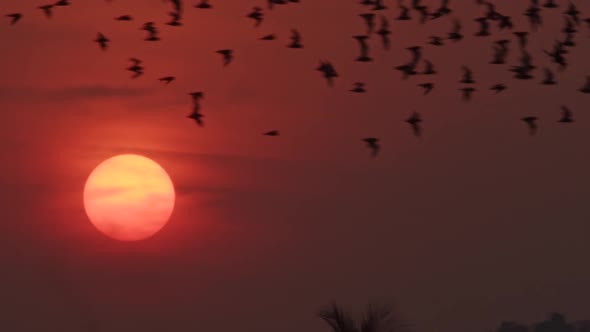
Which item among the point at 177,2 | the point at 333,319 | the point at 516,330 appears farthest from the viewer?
the point at 516,330

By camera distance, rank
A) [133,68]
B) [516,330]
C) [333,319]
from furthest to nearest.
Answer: [516,330], [333,319], [133,68]

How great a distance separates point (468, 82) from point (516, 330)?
16390cm

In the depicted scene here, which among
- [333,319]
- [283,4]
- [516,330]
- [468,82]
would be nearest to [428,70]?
[468,82]

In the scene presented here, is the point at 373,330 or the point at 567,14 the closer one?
the point at 567,14

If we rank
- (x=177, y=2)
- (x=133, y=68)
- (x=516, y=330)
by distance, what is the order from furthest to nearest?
1. (x=516, y=330)
2. (x=133, y=68)
3. (x=177, y=2)

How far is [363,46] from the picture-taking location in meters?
30.7

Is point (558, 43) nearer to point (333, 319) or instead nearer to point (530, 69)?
point (530, 69)

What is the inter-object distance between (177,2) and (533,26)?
6.21m

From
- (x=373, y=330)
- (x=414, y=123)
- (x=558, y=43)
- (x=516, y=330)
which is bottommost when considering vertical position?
(x=516, y=330)

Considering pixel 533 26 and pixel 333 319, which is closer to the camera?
pixel 533 26

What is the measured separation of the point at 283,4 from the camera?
2970cm

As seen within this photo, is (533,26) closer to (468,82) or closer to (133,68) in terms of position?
(468,82)

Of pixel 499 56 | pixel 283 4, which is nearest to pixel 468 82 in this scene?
pixel 499 56

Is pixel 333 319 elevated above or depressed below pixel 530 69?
below
